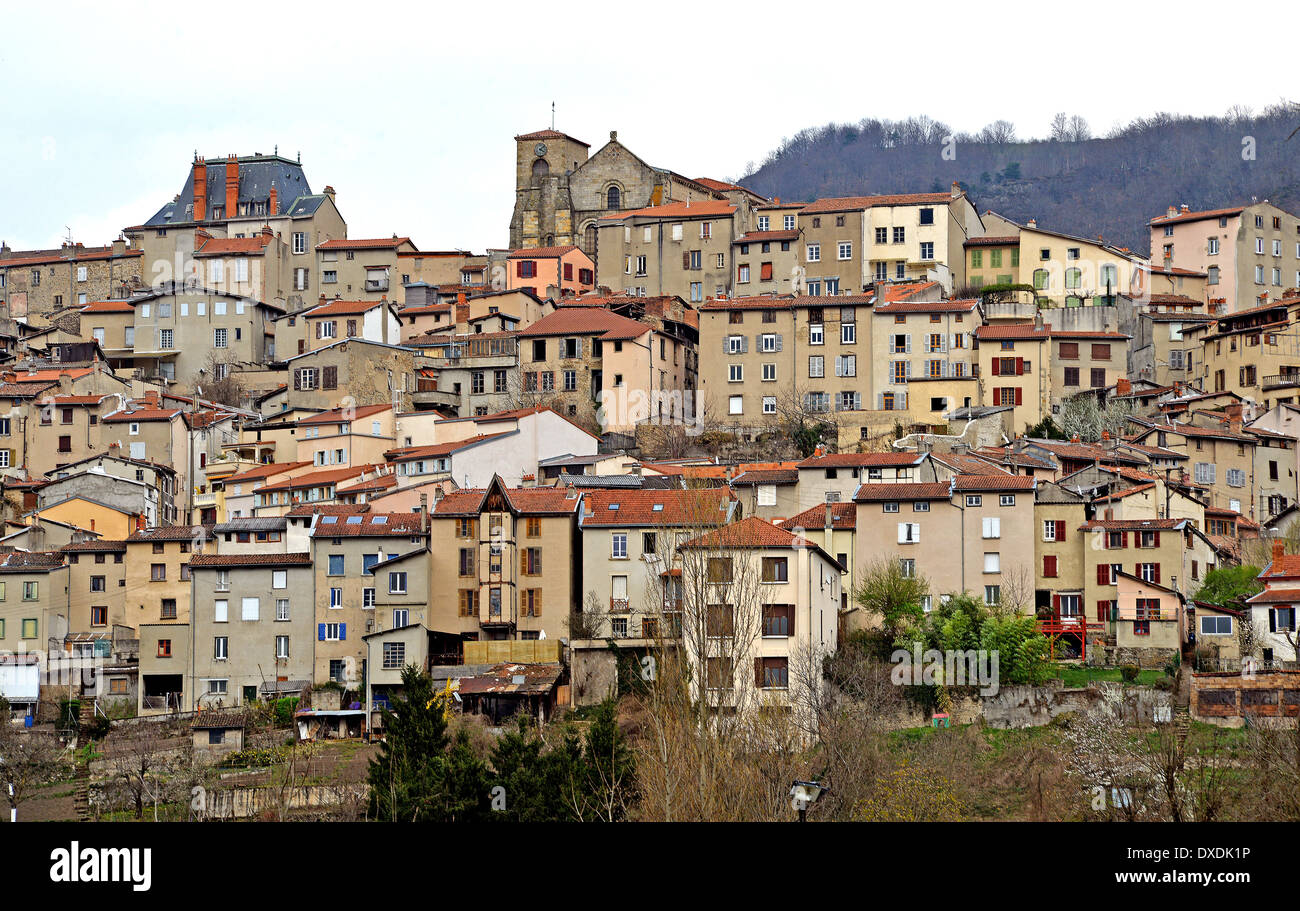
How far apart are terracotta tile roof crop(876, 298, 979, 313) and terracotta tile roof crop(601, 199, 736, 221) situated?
1610 centimetres

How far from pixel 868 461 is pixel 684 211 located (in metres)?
32.3

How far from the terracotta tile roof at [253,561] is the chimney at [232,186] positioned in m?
50.9

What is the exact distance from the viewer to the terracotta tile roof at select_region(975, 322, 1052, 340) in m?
69.7

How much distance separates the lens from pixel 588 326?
7369 centimetres

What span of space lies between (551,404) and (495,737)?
2901cm

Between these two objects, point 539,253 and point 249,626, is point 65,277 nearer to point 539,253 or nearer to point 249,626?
point 539,253

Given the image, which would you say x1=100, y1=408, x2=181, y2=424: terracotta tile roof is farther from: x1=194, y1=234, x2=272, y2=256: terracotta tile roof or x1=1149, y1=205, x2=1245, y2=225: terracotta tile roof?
x1=1149, y1=205, x2=1245, y2=225: terracotta tile roof

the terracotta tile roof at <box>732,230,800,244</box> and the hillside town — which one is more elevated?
the terracotta tile roof at <box>732,230,800,244</box>

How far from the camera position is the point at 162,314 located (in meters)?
86.8

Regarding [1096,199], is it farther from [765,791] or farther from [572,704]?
[765,791]

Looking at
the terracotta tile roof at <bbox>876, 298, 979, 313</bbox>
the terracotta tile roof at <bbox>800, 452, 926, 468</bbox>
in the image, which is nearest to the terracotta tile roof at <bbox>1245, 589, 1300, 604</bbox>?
the terracotta tile roof at <bbox>800, 452, 926, 468</bbox>

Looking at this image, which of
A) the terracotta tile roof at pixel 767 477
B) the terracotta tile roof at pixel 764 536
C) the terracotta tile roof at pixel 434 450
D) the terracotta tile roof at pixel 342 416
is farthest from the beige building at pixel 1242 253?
the terracotta tile roof at pixel 764 536

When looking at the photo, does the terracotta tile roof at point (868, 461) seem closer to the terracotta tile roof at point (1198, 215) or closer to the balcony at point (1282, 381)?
the balcony at point (1282, 381)

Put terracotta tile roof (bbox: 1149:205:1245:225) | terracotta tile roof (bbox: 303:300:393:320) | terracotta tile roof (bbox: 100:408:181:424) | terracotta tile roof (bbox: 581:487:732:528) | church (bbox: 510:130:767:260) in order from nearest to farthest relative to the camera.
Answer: terracotta tile roof (bbox: 581:487:732:528) < terracotta tile roof (bbox: 100:408:181:424) < terracotta tile roof (bbox: 303:300:393:320) < terracotta tile roof (bbox: 1149:205:1245:225) < church (bbox: 510:130:767:260)
